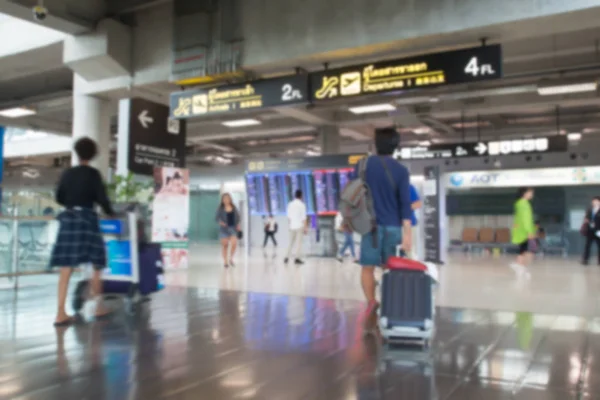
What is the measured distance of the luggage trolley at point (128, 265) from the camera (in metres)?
5.16

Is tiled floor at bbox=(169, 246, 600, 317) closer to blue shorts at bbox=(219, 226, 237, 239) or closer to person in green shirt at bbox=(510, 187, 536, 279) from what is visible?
person in green shirt at bbox=(510, 187, 536, 279)

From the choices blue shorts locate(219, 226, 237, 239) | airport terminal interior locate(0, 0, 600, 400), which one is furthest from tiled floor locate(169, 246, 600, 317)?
blue shorts locate(219, 226, 237, 239)

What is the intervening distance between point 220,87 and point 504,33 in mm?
4407

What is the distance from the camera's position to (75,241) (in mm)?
4469

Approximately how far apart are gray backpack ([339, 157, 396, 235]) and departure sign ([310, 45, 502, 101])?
10.5 ft

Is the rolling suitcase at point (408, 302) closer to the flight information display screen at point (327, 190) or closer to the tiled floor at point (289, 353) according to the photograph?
the tiled floor at point (289, 353)

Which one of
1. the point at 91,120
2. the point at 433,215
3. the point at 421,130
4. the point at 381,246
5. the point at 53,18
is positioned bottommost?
the point at 381,246

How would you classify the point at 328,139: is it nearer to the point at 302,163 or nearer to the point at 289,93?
the point at 302,163

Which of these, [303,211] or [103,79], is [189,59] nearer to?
[103,79]

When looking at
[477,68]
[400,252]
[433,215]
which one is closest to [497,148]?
[433,215]

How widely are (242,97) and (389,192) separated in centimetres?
476

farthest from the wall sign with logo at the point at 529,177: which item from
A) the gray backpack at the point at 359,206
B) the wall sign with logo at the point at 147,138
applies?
the gray backpack at the point at 359,206

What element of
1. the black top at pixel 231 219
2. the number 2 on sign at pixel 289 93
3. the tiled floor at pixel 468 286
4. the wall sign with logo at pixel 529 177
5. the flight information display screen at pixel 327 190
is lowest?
the tiled floor at pixel 468 286

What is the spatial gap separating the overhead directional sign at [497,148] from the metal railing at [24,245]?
8.75 meters
